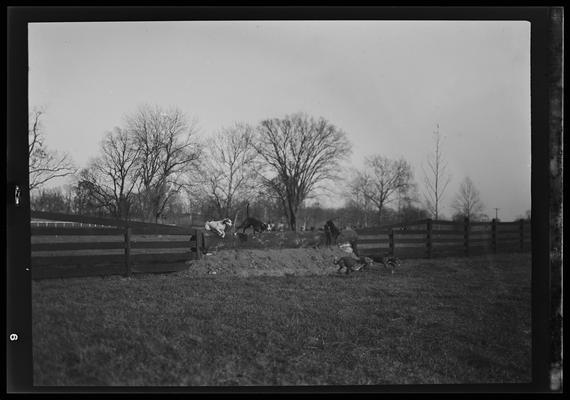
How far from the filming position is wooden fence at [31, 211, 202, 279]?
2604 mm

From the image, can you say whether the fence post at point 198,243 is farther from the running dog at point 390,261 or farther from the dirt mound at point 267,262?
the running dog at point 390,261

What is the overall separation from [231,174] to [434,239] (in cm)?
225

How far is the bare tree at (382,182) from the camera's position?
109 inches

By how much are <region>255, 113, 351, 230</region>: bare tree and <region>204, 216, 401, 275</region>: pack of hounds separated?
346 millimetres

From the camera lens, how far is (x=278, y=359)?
253 cm

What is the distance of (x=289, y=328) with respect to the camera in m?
2.73

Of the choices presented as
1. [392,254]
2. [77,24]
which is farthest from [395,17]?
[77,24]

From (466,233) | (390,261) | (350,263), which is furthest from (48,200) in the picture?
(466,233)

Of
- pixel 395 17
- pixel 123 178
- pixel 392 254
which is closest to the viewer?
pixel 395 17

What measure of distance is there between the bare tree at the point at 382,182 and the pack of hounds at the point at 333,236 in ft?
1.48

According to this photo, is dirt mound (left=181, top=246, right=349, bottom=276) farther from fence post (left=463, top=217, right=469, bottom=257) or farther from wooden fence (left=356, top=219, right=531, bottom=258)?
fence post (left=463, top=217, right=469, bottom=257)

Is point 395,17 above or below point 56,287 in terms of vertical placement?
above

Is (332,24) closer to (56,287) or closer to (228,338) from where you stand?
(228,338)
